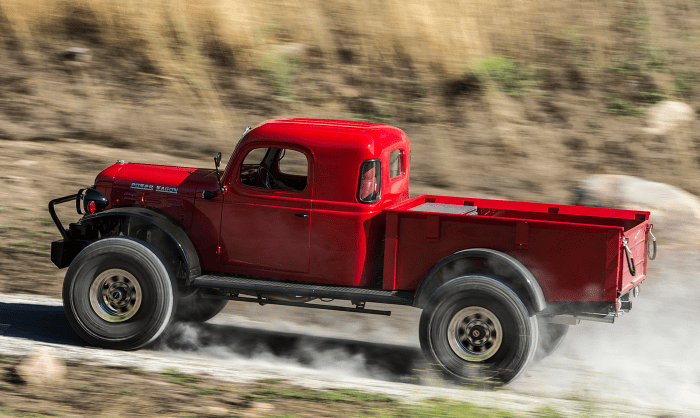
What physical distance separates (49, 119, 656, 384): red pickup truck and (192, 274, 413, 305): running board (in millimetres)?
15

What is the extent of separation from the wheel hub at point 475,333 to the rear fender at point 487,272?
28 cm

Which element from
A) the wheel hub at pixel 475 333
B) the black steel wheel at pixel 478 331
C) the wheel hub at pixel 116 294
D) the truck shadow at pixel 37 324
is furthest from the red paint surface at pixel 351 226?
the truck shadow at pixel 37 324

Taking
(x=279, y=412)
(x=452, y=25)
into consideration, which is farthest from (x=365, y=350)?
(x=452, y=25)

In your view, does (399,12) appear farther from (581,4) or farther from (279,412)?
(279,412)

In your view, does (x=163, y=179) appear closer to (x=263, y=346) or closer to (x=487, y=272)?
(x=263, y=346)

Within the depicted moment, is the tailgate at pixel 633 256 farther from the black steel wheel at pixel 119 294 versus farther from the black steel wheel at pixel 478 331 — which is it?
the black steel wheel at pixel 119 294

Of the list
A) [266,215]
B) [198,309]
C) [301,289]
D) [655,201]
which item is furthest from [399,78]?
[301,289]

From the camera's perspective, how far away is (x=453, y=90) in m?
14.2

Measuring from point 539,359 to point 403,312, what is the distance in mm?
1901

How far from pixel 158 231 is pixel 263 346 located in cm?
147

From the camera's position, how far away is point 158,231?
23.4 feet

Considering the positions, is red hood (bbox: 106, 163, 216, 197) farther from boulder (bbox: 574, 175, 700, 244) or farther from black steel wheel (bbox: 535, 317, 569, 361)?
boulder (bbox: 574, 175, 700, 244)

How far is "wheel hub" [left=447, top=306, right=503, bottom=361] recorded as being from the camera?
20.3 ft

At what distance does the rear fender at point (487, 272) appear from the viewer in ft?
19.9
